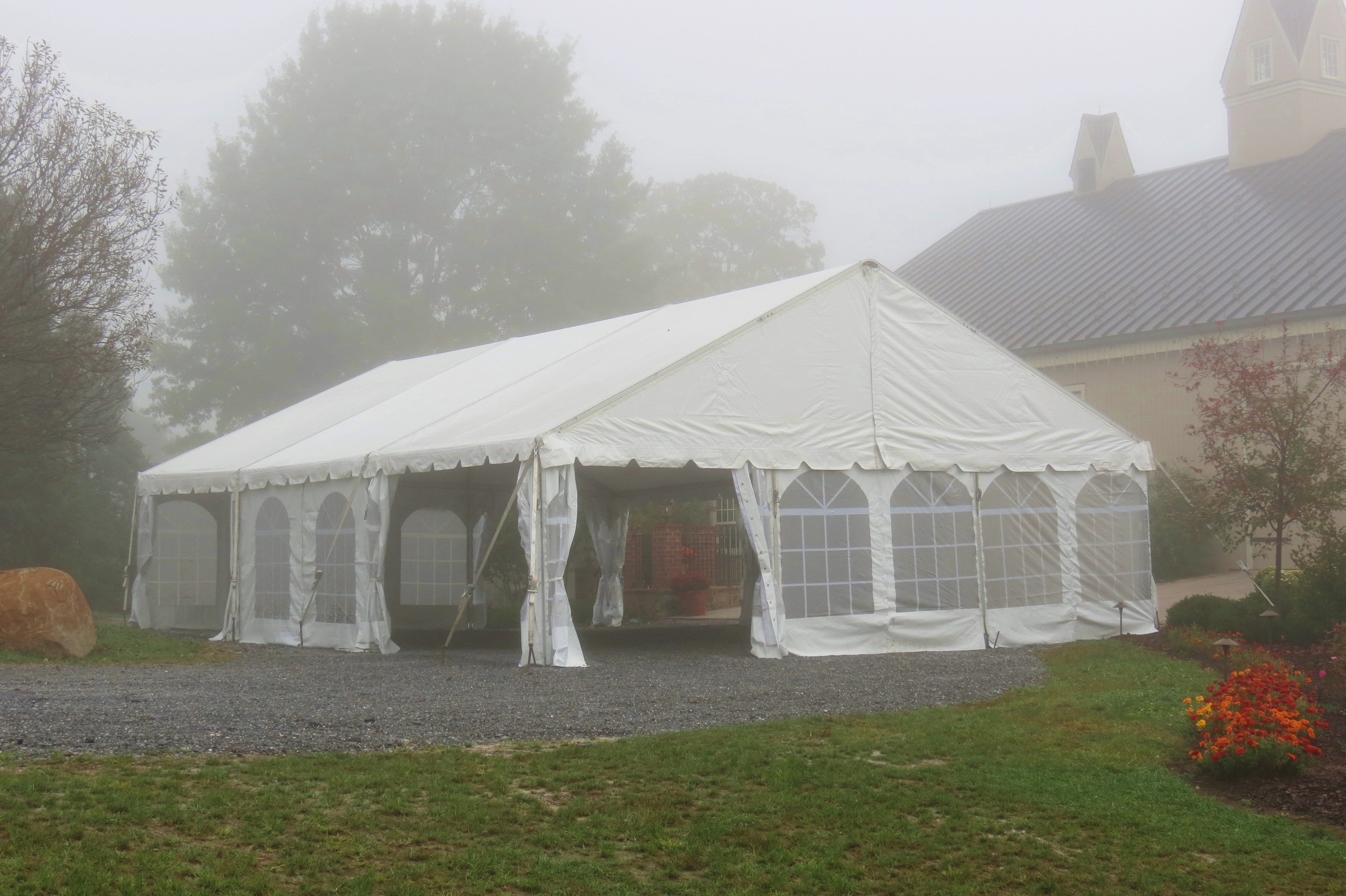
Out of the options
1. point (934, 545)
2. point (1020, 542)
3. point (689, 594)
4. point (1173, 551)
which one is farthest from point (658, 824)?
point (689, 594)

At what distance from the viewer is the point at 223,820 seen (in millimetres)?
6012

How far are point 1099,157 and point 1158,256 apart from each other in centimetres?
634

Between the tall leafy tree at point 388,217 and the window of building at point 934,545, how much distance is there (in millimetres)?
22097

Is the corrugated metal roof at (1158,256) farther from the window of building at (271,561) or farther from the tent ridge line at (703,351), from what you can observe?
the window of building at (271,561)

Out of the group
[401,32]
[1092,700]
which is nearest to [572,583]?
[1092,700]

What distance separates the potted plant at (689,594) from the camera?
23688mm

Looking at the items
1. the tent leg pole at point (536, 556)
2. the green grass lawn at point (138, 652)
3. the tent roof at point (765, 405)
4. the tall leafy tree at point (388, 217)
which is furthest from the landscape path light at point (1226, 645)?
the tall leafy tree at point (388, 217)

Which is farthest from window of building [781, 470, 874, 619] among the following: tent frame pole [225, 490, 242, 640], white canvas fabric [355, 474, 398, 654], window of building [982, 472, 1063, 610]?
tent frame pole [225, 490, 242, 640]

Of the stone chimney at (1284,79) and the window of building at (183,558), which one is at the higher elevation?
the stone chimney at (1284,79)

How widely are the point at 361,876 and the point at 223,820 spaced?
0.93 metres

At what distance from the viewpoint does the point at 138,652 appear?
572 inches

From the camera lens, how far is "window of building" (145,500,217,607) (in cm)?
1980

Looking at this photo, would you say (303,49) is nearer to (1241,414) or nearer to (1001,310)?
(1001,310)

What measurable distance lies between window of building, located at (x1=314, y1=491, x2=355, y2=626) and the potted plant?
29.0ft
